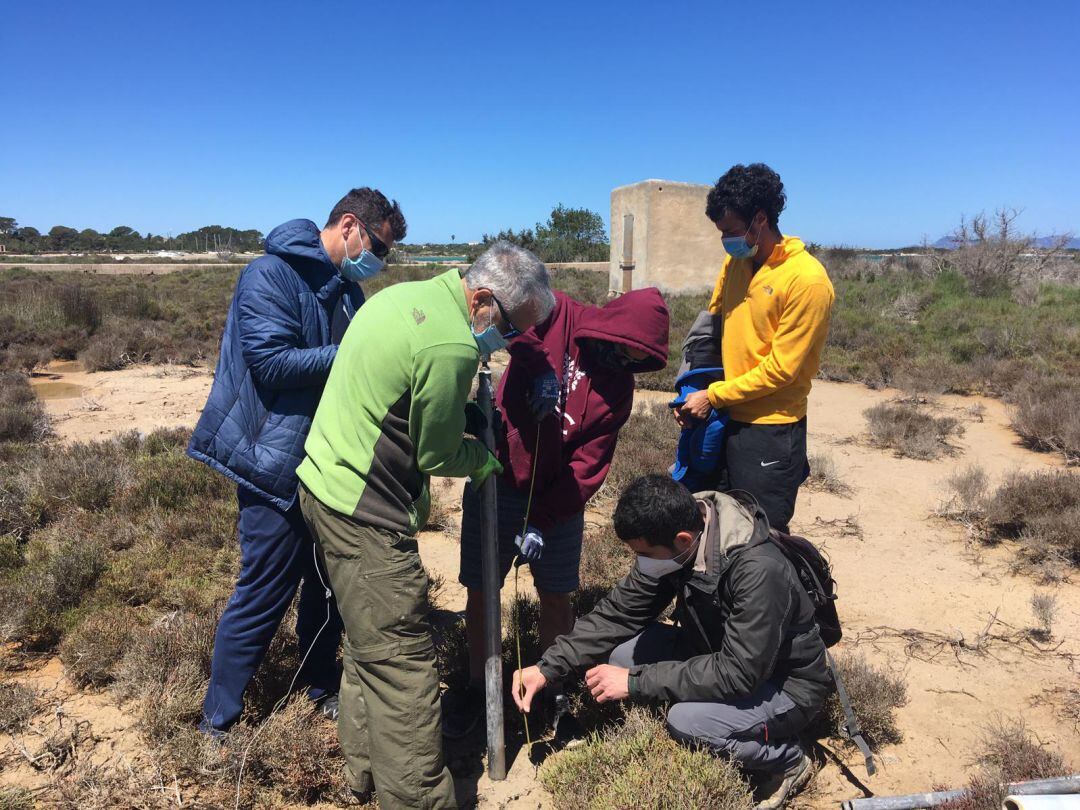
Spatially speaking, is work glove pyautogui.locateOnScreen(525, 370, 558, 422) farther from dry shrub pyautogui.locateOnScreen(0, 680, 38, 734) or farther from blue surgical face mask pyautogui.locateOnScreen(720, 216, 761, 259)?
dry shrub pyautogui.locateOnScreen(0, 680, 38, 734)

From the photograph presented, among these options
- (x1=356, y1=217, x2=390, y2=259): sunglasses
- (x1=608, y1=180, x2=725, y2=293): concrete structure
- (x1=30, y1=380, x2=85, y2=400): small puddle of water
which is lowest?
(x1=30, y1=380, x2=85, y2=400): small puddle of water

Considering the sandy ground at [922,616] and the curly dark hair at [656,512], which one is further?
the sandy ground at [922,616]

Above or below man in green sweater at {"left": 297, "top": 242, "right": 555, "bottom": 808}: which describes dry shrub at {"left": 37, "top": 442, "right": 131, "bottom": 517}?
below

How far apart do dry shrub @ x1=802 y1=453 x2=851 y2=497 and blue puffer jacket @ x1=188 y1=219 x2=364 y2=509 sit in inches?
198

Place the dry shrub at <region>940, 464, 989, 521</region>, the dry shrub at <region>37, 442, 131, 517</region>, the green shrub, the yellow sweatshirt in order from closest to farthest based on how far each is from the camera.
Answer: the yellow sweatshirt → the dry shrub at <region>37, 442, 131, 517</region> → the dry shrub at <region>940, 464, 989, 521</region> → the green shrub

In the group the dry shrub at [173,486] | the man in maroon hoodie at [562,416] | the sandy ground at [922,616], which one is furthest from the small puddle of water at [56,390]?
the man in maroon hoodie at [562,416]

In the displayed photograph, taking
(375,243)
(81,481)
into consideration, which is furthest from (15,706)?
(81,481)

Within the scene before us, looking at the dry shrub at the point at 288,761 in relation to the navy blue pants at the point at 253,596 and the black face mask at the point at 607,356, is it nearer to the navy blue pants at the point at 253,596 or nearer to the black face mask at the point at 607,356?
the navy blue pants at the point at 253,596

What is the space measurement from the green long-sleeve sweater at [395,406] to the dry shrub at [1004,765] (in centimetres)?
211

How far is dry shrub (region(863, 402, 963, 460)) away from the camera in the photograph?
6.98 m

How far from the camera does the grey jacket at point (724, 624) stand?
2303 mm

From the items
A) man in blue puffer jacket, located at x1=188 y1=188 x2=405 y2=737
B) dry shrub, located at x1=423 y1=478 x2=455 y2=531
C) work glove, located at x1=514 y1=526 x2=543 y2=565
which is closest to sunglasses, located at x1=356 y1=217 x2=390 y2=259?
man in blue puffer jacket, located at x1=188 y1=188 x2=405 y2=737

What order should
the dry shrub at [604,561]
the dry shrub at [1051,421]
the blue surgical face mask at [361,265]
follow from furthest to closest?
the dry shrub at [1051,421]
the dry shrub at [604,561]
the blue surgical face mask at [361,265]

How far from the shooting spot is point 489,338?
2.23m
